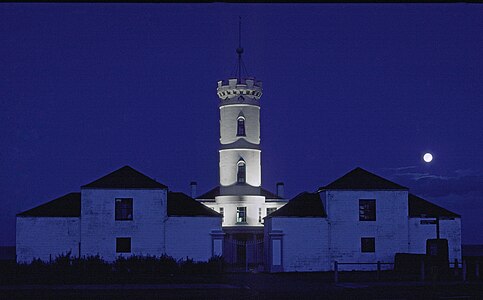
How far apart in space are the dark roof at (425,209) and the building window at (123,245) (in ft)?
58.4

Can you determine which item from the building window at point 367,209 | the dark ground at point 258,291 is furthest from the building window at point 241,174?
the dark ground at point 258,291

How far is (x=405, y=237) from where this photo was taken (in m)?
44.5

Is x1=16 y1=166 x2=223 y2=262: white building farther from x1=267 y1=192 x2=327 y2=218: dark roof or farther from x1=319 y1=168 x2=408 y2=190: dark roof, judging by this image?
x1=319 y1=168 x2=408 y2=190: dark roof

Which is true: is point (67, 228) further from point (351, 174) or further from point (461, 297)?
point (461, 297)

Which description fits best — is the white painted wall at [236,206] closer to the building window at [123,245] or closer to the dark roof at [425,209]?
the dark roof at [425,209]

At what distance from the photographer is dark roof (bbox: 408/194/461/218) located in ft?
151

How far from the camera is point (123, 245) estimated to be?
141 feet

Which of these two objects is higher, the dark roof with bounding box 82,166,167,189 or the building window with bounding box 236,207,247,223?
the dark roof with bounding box 82,166,167,189

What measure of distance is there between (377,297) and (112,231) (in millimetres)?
24074

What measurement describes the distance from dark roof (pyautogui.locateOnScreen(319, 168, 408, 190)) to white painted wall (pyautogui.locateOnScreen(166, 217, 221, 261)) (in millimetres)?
7856

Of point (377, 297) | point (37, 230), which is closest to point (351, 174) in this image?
point (37, 230)

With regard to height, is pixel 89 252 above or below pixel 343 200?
below

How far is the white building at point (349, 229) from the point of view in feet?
143

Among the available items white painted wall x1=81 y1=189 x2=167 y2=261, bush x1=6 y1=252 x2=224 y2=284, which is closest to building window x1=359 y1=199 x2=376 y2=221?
bush x1=6 y1=252 x2=224 y2=284
